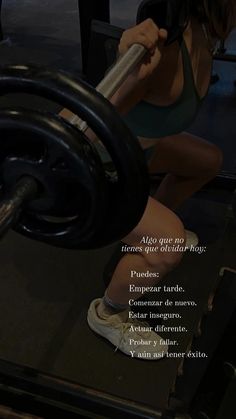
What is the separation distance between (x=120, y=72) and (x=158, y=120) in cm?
37

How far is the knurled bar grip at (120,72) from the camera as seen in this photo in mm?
690

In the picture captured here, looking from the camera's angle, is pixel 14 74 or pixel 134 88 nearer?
pixel 14 74

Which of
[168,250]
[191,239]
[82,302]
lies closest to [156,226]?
[168,250]

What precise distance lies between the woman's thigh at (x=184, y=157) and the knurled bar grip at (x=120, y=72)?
0.53 m

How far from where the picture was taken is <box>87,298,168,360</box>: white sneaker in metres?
1.30

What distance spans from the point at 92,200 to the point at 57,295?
0.96m

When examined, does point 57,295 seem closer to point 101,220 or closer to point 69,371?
point 69,371

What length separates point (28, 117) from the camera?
0.55m

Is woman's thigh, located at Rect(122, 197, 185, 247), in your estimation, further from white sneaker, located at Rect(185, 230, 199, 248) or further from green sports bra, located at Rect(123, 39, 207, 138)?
white sneaker, located at Rect(185, 230, 199, 248)

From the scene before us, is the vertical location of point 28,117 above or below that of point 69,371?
above

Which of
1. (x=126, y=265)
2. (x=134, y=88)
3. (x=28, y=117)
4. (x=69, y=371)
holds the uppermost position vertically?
(x=28, y=117)

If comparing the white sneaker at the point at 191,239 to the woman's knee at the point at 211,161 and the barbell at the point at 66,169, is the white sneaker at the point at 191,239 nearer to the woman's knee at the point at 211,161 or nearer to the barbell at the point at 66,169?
the woman's knee at the point at 211,161

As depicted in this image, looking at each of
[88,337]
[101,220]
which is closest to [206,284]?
[88,337]

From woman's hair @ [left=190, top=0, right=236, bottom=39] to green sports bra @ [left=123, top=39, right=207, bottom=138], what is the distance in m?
0.07
